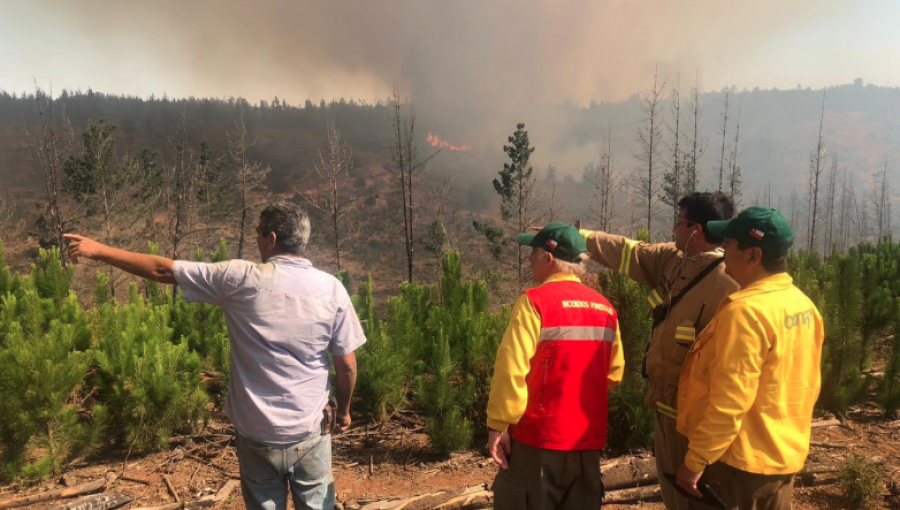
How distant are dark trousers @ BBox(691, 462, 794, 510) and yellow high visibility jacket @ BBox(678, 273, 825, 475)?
0.06 meters

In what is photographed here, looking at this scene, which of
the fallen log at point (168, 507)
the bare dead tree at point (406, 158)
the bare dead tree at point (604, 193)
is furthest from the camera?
the bare dead tree at point (604, 193)

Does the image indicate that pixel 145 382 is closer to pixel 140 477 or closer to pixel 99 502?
pixel 140 477

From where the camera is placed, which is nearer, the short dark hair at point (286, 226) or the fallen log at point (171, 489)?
the short dark hair at point (286, 226)

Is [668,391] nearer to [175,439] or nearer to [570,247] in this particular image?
[570,247]

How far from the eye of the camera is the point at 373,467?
16.8 feet

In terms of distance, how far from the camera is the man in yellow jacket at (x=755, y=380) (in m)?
1.97

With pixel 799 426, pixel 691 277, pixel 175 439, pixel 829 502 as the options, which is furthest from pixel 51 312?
pixel 829 502

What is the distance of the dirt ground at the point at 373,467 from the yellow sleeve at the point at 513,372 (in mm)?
2379

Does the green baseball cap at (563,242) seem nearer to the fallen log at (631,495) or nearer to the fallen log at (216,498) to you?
the fallen log at (631,495)

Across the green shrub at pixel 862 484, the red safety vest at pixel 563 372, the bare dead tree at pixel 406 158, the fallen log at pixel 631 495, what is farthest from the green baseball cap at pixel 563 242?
the bare dead tree at pixel 406 158

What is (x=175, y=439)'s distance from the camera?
17.5 feet

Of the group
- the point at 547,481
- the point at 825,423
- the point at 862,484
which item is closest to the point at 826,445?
the point at 825,423

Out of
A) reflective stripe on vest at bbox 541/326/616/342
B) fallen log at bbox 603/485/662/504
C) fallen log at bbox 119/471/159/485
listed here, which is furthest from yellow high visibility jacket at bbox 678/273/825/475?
fallen log at bbox 119/471/159/485

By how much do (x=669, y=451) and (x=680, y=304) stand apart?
0.75 metres
